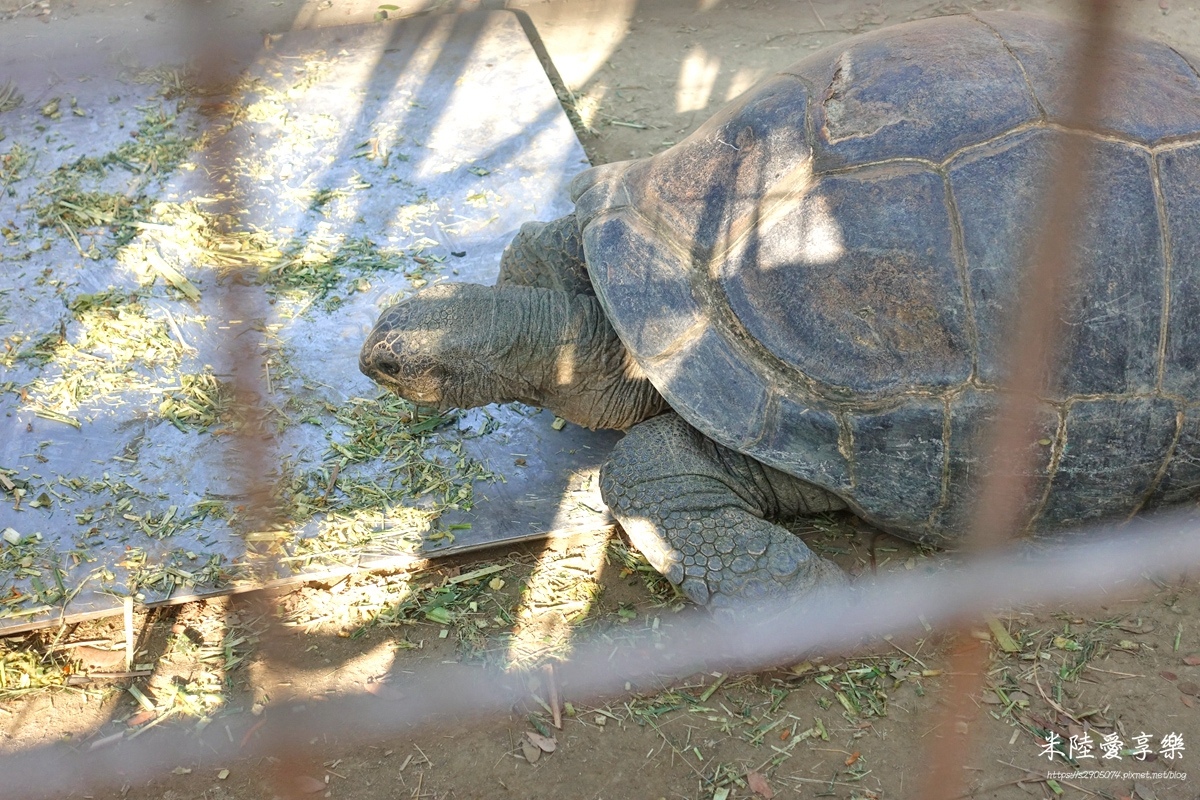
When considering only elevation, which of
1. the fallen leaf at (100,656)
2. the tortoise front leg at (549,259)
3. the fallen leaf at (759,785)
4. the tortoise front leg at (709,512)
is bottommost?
the fallen leaf at (759,785)

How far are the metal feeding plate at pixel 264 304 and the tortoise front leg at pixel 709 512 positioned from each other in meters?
0.37

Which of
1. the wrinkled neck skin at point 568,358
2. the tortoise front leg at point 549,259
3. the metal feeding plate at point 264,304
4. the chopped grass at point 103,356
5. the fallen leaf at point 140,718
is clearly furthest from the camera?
the chopped grass at point 103,356

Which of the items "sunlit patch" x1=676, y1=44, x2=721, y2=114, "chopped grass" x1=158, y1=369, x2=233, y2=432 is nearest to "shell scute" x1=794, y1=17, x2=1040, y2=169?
"chopped grass" x1=158, y1=369, x2=233, y2=432

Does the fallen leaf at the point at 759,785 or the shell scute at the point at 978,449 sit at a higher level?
the shell scute at the point at 978,449

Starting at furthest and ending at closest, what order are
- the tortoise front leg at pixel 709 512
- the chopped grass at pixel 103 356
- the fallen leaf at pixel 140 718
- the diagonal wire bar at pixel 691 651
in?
the chopped grass at pixel 103 356 < the tortoise front leg at pixel 709 512 < the fallen leaf at pixel 140 718 < the diagonal wire bar at pixel 691 651

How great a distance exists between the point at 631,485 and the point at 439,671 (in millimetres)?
1018

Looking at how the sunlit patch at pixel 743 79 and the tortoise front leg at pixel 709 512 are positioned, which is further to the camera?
the sunlit patch at pixel 743 79

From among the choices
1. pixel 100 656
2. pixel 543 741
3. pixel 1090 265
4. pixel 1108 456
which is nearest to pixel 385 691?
pixel 543 741

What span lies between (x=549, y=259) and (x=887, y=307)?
174 cm

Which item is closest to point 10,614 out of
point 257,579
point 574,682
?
point 257,579

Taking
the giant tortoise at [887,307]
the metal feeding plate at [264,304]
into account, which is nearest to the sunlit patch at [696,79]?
the metal feeding plate at [264,304]

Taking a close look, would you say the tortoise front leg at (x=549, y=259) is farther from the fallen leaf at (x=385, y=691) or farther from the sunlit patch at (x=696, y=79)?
the sunlit patch at (x=696, y=79)

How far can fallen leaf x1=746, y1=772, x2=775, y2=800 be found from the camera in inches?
129

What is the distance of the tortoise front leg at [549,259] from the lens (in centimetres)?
461
